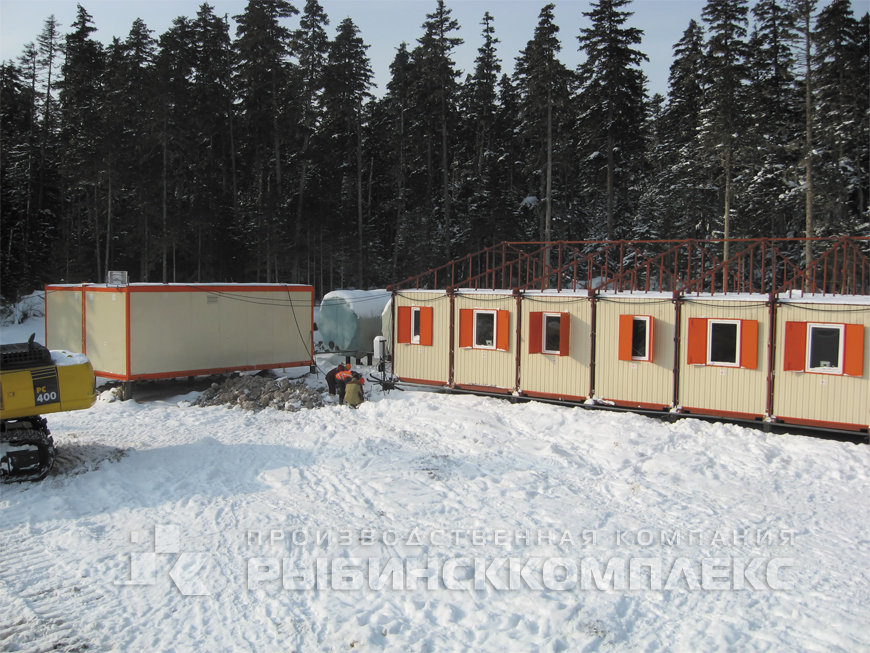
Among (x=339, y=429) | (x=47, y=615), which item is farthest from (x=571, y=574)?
(x=339, y=429)

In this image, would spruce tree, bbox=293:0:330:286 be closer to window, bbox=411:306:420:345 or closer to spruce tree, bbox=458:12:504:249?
spruce tree, bbox=458:12:504:249

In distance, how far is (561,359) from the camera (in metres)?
14.2

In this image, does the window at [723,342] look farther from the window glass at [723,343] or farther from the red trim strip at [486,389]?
the red trim strip at [486,389]

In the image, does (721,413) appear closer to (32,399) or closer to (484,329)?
(484,329)

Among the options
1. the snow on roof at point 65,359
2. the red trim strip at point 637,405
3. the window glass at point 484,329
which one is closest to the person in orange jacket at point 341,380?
the window glass at point 484,329

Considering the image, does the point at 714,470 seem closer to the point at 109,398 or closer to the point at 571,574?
the point at 571,574

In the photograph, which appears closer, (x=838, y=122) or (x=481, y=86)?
(x=838, y=122)

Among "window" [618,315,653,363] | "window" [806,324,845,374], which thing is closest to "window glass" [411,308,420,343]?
"window" [618,315,653,363]

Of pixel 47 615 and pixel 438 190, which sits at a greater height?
pixel 438 190

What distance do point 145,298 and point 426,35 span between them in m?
27.6

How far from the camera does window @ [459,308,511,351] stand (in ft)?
49.2

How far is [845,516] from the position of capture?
322 inches

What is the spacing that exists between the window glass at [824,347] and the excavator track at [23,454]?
12724mm
